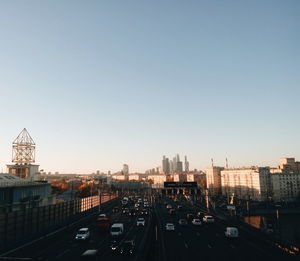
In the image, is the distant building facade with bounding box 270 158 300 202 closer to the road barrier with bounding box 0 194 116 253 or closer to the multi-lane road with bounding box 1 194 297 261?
the multi-lane road with bounding box 1 194 297 261

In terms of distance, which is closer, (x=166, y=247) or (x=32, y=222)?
(x=166, y=247)

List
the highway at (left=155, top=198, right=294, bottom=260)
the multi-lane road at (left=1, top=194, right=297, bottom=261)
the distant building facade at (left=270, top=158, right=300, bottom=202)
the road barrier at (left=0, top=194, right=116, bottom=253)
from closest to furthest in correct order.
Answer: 1. the multi-lane road at (left=1, top=194, right=297, bottom=261)
2. the highway at (left=155, top=198, right=294, bottom=260)
3. the road barrier at (left=0, top=194, right=116, bottom=253)
4. the distant building facade at (left=270, top=158, right=300, bottom=202)

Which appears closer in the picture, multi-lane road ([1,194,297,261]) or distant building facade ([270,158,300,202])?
multi-lane road ([1,194,297,261])

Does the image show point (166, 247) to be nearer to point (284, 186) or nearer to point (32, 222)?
point (32, 222)

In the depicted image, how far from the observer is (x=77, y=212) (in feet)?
247

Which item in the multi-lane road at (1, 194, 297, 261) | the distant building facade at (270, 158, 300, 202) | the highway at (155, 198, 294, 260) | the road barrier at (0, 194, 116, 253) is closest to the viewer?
the multi-lane road at (1, 194, 297, 261)

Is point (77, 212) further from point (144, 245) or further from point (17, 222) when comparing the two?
point (144, 245)

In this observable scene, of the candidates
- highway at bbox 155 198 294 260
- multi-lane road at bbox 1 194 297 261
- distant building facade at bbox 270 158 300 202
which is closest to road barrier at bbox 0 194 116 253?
multi-lane road at bbox 1 194 297 261

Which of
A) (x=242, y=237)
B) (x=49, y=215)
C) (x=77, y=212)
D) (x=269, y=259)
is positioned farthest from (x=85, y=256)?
(x=77, y=212)

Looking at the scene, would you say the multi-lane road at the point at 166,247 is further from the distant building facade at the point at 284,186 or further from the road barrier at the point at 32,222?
the distant building facade at the point at 284,186

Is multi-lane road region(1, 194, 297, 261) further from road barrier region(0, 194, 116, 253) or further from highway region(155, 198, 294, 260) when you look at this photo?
road barrier region(0, 194, 116, 253)

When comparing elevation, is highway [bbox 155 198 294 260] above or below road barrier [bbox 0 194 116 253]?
below

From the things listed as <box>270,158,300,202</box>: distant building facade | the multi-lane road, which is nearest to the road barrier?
the multi-lane road

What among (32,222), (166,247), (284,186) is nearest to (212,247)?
(166,247)
